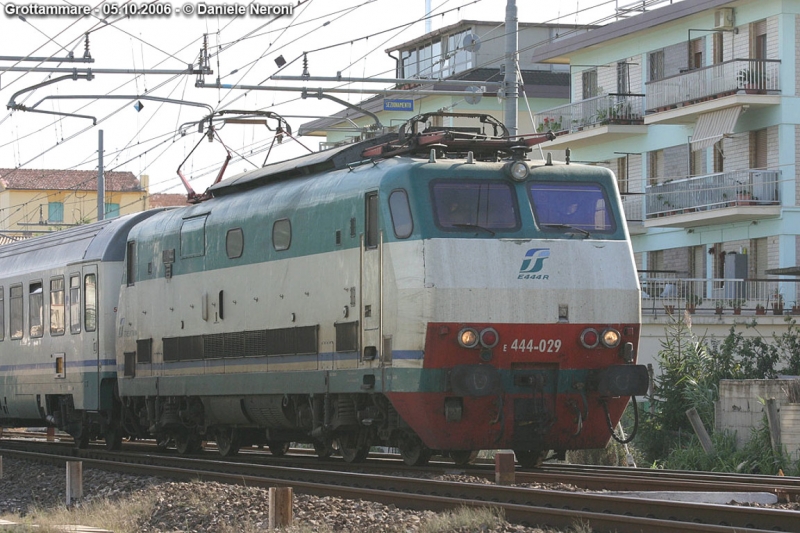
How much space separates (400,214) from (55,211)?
8678 centimetres

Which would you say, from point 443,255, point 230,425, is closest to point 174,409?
point 230,425

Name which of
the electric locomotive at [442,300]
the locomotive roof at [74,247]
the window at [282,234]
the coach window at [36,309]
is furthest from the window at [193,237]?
the coach window at [36,309]

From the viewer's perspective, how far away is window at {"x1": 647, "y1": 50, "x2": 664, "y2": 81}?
4297cm

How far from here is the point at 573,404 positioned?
1634 centimetres

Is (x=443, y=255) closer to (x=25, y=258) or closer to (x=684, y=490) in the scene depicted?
(x=684, y=490)

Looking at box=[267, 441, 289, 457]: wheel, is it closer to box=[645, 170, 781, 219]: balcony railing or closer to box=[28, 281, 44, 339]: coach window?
box=[28, 281, 44, 339]: coach window

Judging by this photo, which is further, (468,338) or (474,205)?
(474,205)

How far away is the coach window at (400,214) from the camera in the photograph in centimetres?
1597

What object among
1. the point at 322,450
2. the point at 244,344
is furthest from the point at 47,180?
the point at 322,450

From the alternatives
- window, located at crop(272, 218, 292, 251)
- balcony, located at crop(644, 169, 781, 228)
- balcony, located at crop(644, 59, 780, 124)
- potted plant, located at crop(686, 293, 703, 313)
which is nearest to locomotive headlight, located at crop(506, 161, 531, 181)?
window, located at crop(272, 218, 292, 251)

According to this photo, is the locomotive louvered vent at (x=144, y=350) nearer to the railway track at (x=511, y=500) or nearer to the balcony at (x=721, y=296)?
the railway track at (x=511, y=500)

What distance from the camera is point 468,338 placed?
51.7ft

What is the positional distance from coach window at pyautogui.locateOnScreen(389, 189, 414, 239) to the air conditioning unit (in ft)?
82.6

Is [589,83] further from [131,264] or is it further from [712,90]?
[131,264]
